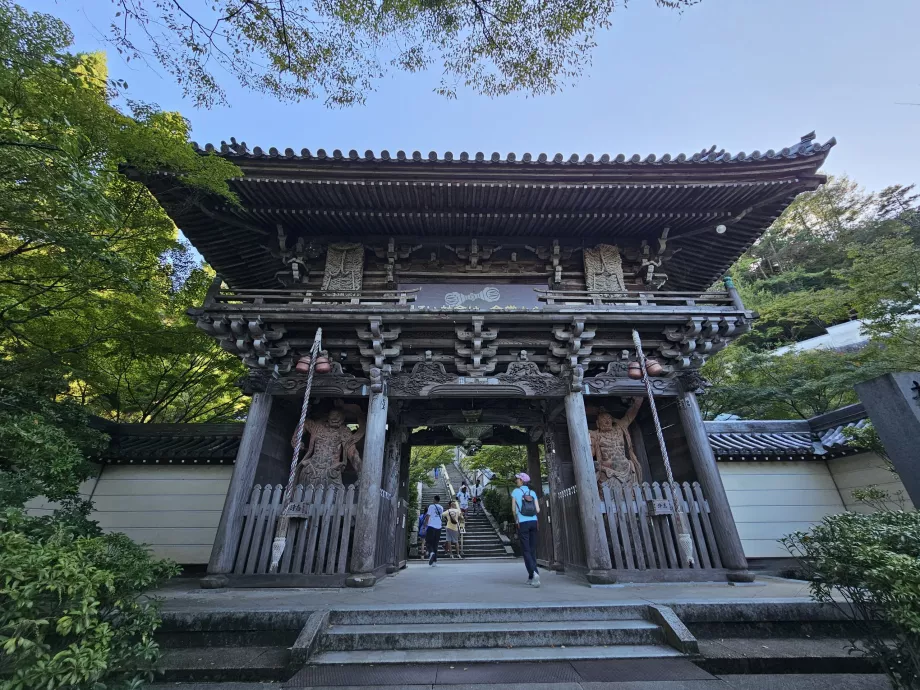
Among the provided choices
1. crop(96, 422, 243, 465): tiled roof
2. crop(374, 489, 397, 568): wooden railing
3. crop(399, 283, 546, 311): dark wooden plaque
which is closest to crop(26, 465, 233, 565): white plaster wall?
crop(96, 422, 243, 465): tiled roof

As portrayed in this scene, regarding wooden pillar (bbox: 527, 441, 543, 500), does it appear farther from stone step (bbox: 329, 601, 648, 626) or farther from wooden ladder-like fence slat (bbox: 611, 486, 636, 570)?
stone step (bbox: 329, 601, 648, 626)

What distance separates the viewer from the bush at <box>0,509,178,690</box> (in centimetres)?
228

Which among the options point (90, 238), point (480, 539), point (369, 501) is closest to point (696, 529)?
point (369, 501)

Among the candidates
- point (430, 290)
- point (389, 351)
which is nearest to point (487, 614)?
point (389, 351)

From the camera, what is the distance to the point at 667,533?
253 inches

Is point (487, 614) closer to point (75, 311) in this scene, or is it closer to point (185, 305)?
point (185, 305)

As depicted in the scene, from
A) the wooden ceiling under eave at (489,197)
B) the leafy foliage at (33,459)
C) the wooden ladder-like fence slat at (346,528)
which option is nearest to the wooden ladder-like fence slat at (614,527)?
the wooden ladder-like fence slat at (346,528)

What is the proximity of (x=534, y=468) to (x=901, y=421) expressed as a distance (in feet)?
22.1

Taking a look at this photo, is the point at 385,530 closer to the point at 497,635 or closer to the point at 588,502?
the point at 588,502

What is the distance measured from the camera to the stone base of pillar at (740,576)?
5.99 m

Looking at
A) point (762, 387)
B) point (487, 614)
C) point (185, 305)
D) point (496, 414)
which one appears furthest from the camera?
point (762, 387)

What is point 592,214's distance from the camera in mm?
7605

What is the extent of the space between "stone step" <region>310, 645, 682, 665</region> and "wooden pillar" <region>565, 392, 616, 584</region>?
2.23 metres

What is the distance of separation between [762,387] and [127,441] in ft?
58.1
